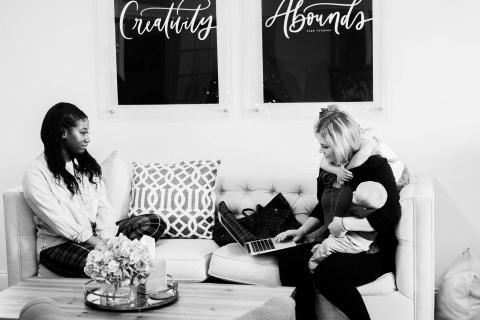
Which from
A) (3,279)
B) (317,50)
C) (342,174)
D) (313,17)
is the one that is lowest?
(3,279)

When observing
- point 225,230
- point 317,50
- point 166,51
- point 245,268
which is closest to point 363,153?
point 245,268

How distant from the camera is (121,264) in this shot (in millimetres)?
2750

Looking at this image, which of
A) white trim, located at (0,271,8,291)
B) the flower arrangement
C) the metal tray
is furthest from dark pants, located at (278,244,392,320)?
white trim, located at (0,271,8,291)

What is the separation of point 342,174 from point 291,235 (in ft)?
1.51

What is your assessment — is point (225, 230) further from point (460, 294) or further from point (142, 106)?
point (460, 294)

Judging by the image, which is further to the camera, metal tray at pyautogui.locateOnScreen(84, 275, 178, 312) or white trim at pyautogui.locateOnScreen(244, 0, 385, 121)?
white trim at pyautogui.locateOnScreen(244, 0, 385, 121)

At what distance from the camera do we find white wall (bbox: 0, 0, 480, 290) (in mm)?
4023

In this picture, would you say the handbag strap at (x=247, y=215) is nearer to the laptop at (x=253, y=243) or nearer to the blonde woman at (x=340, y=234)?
the laptop at (x=253, y=243)

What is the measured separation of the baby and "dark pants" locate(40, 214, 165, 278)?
1003mm

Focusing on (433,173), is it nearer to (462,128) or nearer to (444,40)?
(462,128)

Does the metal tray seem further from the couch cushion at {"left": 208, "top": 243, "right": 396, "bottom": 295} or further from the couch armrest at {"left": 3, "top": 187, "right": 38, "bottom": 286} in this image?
the couch armrest at {"left": 3, "top": 187, "right": 38, "bottom": 286}

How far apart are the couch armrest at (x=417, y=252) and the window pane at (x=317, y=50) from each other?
1.07 m

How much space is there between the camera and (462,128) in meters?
4.04

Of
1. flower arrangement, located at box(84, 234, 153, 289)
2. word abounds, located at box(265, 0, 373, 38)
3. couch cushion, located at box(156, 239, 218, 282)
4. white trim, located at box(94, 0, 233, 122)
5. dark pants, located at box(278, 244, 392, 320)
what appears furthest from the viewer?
white trim, located at box(94, 0, 233, 122)
